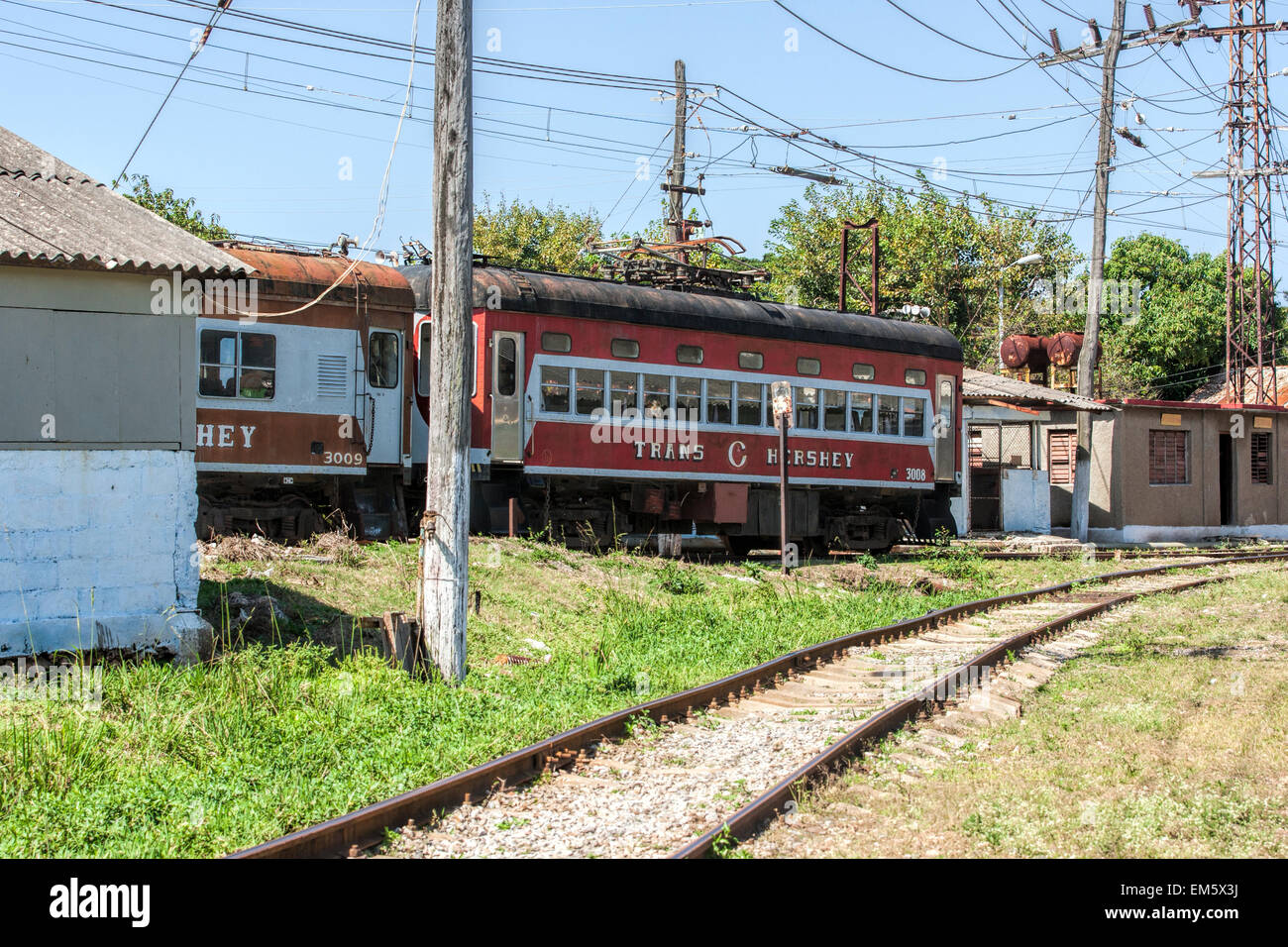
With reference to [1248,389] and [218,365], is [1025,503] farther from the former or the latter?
[218,365]

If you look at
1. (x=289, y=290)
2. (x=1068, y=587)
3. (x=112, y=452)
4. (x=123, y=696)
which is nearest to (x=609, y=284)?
(x=289, y=290)

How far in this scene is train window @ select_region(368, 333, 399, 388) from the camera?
15.8 m

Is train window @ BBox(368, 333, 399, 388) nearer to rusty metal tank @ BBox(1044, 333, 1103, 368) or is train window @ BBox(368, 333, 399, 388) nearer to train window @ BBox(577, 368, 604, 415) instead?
train window @ BBox(577, 368, 604, 415)

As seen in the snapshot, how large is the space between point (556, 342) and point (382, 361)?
2480 millimetres

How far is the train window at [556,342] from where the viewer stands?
16750 millimetres

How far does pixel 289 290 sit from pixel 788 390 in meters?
7.26

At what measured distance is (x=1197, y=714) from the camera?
8461mm

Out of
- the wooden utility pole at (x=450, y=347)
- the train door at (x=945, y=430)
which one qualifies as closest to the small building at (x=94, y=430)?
the wooden utility pole at (x=450, y=347)

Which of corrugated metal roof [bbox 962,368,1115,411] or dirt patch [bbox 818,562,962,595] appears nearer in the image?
dirt patch [bbox 818,562,962,595]

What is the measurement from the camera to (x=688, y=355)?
18.4 m

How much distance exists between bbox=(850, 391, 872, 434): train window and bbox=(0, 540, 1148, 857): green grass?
575 centimetres

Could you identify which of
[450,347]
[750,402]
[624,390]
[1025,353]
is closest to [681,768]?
[450,347]

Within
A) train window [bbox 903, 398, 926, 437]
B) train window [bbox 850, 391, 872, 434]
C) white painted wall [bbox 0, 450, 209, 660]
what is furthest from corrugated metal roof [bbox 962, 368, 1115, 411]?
white painted wall [bbox 0, 450, 209, 660]

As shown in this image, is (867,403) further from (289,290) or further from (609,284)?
(289,290)
